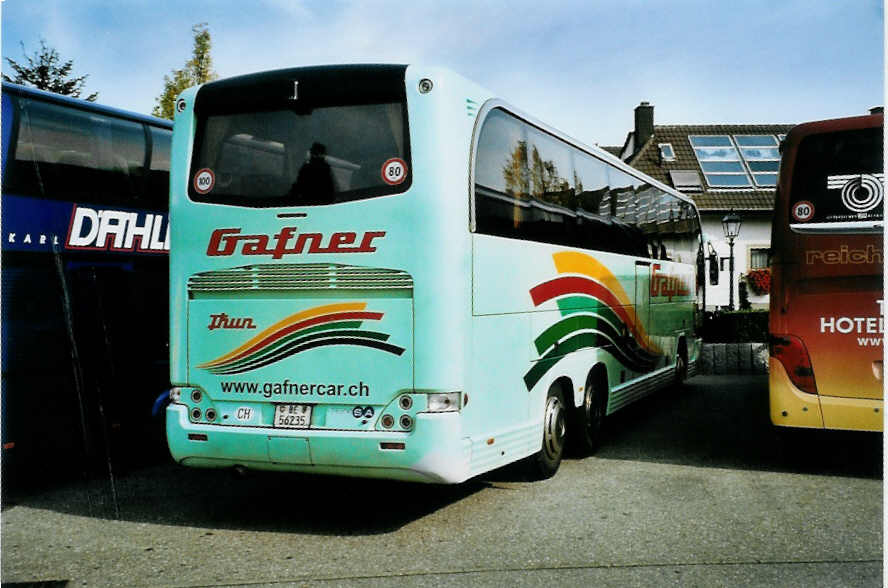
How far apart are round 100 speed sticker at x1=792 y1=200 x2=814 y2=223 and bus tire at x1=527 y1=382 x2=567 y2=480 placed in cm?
247

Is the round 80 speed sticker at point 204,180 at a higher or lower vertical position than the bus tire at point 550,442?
higher

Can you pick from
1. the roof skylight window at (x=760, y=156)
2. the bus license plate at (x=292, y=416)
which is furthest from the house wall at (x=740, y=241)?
the bus license plate at (x=292, y=416)

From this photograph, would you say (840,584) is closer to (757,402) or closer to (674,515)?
(674,515)

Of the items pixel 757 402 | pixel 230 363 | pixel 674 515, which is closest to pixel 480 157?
pixel 230 363

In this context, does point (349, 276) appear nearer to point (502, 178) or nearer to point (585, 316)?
point (502, 178)

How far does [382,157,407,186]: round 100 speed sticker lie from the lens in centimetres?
624

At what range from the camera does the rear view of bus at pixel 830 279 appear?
25.2ft

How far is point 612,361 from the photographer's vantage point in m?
9.94

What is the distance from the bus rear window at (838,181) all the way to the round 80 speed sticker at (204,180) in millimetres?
4739

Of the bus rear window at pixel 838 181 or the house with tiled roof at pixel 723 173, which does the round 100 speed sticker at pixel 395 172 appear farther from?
the house with tiled roof at pixel 723 173

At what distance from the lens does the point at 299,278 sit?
6445 mm

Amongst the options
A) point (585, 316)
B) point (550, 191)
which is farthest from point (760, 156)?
point (550, 191)

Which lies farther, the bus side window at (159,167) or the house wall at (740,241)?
the house wall at (740,241)

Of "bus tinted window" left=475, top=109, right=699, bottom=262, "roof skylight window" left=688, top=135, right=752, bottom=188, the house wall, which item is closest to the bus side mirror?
"bus tinted window" left=475, top=109, right=699, bottom=262
